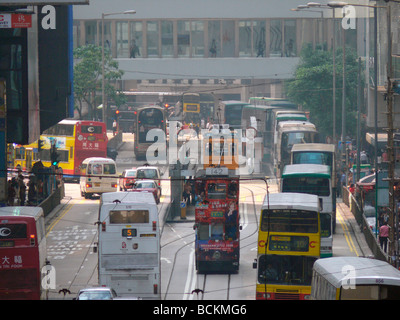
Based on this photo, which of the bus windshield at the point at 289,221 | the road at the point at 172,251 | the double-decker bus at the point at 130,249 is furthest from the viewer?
the road at the point at 172,251

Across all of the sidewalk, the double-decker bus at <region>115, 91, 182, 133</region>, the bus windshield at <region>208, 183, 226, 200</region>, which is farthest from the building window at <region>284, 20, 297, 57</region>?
the bus windshield at <region>208, 183, 226, 200</region>

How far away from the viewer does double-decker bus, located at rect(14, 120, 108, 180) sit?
184ft

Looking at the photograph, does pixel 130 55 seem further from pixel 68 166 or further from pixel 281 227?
pixel 281 227

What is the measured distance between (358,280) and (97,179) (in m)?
30.2

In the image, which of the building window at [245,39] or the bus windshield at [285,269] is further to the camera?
the building window at [245,39]

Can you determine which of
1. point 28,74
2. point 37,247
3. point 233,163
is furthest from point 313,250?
point 233,163

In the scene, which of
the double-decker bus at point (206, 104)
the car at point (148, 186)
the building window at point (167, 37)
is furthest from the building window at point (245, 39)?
the car at point (148, 186)

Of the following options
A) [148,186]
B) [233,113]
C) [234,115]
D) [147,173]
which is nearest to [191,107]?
[233,113]

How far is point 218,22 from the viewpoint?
93750 millimetres

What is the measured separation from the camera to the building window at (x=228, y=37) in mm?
93688

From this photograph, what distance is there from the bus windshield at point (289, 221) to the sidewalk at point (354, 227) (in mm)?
6875

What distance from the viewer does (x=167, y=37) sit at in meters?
93.3

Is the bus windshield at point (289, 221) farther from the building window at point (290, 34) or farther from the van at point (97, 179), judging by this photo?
the building window at point (290, 34)

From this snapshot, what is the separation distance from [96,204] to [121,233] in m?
19.5
